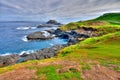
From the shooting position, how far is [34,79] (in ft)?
114

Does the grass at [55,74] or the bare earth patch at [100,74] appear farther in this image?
the bare earth patch at [100,74]

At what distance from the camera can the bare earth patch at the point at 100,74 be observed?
1416 inches

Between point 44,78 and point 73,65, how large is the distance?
715cm

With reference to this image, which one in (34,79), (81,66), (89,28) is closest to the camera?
(34,79)

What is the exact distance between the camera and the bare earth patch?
3597 cm

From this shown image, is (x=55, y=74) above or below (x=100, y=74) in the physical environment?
above

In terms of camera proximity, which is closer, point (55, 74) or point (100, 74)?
point (55, 74)

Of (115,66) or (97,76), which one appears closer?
(97,76)

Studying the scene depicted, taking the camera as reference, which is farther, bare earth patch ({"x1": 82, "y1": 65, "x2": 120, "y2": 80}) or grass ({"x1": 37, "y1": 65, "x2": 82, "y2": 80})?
bare earth patch ({"x1": 82, "y1": 65, "x2": 120, "y2": 80})

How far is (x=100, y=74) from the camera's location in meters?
37.1

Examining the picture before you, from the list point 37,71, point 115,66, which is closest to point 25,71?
point 37,71

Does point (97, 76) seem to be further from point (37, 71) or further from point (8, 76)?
point (8, 76)

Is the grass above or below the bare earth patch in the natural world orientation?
above

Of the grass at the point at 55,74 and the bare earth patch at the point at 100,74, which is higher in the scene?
the grass at the point at 55,74
